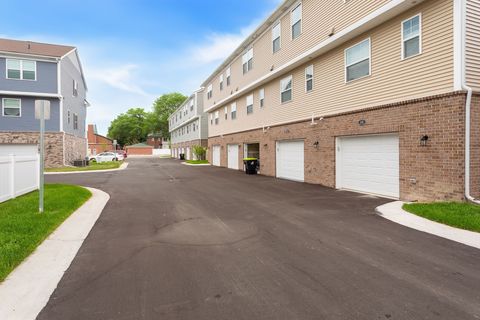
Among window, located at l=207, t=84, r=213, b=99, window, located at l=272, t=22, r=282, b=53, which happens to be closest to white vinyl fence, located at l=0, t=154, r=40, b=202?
window, located at l=272, t=22, r=282, b=53

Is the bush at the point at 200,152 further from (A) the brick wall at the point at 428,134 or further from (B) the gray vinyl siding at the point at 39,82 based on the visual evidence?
(A) the brick wall at the point at 428,134

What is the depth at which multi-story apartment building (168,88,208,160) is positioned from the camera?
36.0 metres

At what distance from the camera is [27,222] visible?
6352 mm

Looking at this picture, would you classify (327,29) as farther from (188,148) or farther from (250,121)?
(188,148)

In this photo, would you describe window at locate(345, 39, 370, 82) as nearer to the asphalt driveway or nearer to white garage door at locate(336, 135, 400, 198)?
white garage door at locate(336, 135, 400, 198)

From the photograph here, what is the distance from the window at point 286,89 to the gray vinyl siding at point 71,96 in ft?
61.2

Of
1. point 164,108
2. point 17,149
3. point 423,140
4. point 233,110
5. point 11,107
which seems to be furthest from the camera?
point 164,108

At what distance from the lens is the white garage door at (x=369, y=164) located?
9.74 m

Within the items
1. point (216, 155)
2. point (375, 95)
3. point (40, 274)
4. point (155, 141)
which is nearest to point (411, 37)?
point (375, 95)

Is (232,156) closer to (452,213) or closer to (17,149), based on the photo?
(17,149)

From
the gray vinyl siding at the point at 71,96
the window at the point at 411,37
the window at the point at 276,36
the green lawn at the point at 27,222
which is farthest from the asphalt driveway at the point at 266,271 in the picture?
the gray vinyl siding at the point at 71,96

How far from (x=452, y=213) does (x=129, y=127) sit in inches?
3777

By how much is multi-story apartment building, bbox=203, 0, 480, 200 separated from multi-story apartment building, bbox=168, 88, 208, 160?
18.2 m

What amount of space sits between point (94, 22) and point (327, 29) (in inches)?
513
